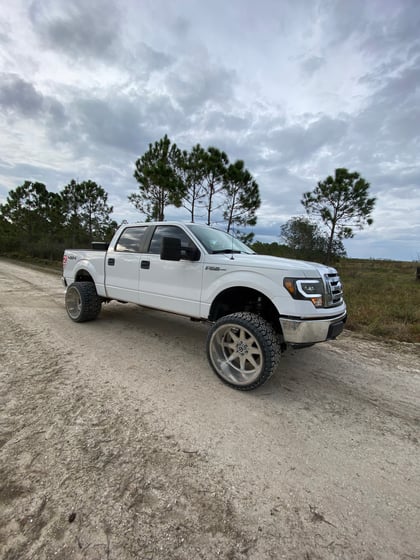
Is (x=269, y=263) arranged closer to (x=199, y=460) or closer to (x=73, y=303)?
(x=199, y=460)

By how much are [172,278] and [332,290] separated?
2.02 metres

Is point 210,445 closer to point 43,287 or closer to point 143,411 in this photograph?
point 143,411

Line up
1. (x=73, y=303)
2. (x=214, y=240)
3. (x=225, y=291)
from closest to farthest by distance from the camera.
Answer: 1. (x=225, y=291)
2. (x=214, y=240)
3. (x=73, y=303)

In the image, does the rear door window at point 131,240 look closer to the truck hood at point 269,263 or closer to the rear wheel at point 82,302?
the rear wheel at point 82,302

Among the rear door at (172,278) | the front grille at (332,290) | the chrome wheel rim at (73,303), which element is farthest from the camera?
the chrome wheel rim at (73,303)

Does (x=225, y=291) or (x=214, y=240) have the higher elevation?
(x=214, y=240)

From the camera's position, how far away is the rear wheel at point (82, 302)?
484 centimetres

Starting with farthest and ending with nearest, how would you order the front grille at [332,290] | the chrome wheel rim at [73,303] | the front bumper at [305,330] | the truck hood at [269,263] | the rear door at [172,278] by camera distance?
the chrome wheel rim at [73,303], the rear door at [172,278], the front grille at [332,290], the truck hood at [269,263], the front bumper at [305,330]

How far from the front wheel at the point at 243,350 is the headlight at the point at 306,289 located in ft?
1.49

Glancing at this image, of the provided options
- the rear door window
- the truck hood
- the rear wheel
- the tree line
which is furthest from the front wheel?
the tree line

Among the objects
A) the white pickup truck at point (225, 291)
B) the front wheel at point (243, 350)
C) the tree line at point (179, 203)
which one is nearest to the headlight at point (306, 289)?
the white pickup truck at point (225, 291)

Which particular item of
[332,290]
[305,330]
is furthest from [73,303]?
[332,290]

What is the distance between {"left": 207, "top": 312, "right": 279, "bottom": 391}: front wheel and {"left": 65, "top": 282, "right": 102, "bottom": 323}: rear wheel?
8.79 feet

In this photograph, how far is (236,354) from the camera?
3.08m
